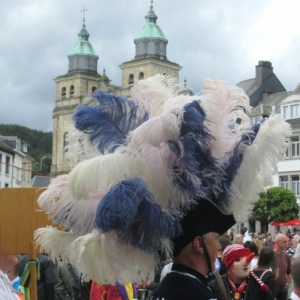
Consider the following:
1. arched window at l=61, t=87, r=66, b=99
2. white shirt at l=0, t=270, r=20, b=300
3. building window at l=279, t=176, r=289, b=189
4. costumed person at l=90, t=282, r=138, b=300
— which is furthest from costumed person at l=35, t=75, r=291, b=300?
arched window at l=61, t=87, r=66, b=99

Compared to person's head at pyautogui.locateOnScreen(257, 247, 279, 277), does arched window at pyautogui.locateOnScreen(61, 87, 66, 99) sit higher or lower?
higher

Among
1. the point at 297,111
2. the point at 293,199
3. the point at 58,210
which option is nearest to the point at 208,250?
the point at 58,210

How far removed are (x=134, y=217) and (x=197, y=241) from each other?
0.38m

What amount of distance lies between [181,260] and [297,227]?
46925mm

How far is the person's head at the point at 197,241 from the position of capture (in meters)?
3.16

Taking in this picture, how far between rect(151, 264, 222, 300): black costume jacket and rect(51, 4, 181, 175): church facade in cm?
8725

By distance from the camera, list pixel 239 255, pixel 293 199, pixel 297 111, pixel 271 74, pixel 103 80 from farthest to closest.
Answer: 1. pixel 103 80
2. pixel 271 74
3. pixel 297 111
4. pixel 293 199
5. pixel 239 255

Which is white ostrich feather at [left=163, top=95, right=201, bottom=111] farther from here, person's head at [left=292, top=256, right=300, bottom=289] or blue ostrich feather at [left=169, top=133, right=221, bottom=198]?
person's head at [left=292, top=256, right=300, bottom=289]

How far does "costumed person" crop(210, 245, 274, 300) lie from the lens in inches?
283

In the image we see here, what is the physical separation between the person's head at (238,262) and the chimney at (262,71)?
60131 millimetres

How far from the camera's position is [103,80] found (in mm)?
100250

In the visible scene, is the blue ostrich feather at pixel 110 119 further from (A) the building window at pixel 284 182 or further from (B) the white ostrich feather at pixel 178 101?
(A) the building window at pixel 284 182

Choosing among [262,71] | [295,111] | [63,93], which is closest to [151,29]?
[63,93]

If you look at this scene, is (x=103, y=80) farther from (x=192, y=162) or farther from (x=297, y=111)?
(x=192, y=162)
